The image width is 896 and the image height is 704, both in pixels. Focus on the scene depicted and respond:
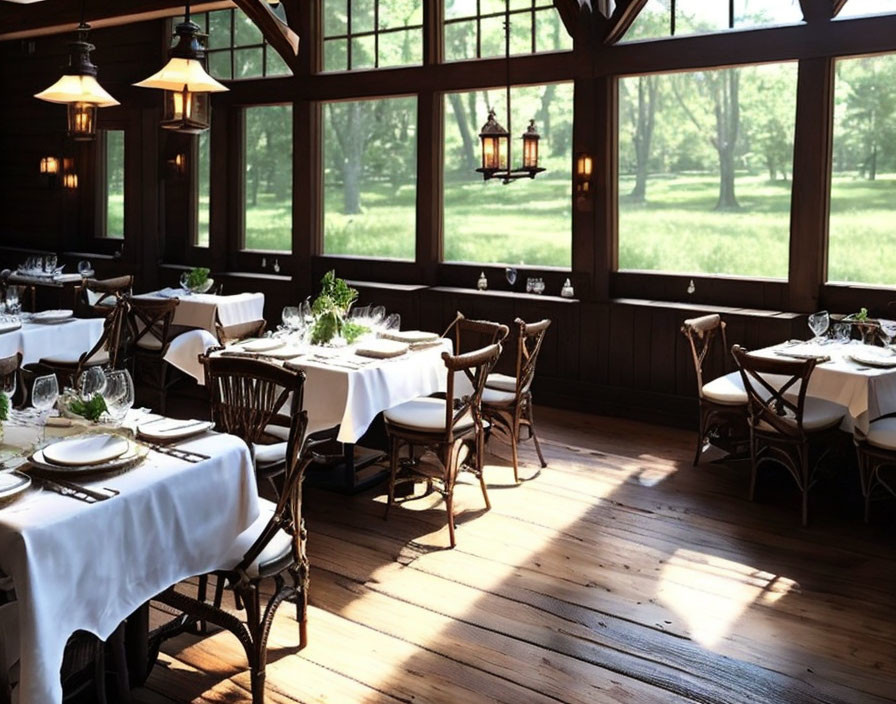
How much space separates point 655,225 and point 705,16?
153cm

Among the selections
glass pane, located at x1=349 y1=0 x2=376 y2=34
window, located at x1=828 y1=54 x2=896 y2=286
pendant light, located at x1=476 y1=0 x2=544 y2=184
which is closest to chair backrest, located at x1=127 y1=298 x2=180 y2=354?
pendant light, located at x1=476 y1=0 x2=544 y2=184

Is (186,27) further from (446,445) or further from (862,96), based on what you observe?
(862,96)

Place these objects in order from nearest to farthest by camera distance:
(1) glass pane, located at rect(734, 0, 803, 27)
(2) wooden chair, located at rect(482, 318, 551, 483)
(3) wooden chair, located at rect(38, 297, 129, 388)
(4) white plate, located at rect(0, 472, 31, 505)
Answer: (4) white plate, located at rect(0, 472, 31, 505) < (2) wooden chair, located at rect(482, 318, 551, 483) < (3) wooden chair, located at rect(38, 297, 129, 388) < (1) glass pane, located at rect(734, 0, 803, 27)

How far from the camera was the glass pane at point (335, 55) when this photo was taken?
28.3 ft

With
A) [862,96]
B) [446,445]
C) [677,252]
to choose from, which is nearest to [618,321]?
[677,252]

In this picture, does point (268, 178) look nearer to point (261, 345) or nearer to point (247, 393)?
point (261, 345)

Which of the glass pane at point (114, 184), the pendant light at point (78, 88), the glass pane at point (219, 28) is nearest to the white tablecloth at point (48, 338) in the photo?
the pendant light at point (78, 88)

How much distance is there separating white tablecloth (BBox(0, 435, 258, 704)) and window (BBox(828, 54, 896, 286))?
475 cm

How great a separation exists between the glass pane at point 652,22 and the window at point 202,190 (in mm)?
4804

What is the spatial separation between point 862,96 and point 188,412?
204 inches

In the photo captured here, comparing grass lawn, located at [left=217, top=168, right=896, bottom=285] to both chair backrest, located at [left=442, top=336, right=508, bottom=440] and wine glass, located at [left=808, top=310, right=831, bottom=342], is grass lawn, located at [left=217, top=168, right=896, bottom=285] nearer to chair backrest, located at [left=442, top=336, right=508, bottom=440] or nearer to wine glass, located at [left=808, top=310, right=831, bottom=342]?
wine glass, located at [left=808, top=310, right=831, bottom=342]

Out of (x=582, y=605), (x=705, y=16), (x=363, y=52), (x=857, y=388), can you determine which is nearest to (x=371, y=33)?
(x=363, y=52)

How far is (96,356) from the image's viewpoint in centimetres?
634

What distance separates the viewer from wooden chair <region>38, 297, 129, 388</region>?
5.50 m
